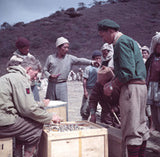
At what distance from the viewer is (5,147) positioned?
2.86m

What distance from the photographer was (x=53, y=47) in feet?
105

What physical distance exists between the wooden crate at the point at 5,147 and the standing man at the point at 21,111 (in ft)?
0.20

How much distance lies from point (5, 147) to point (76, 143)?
86 centimetres

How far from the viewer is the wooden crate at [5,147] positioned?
2850mm

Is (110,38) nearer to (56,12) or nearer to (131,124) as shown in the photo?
(131,124)

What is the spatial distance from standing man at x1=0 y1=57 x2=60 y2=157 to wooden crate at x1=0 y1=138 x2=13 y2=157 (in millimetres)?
61

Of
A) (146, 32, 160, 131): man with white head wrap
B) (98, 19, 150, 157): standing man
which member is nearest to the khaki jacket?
(98, 19, 150, 157): standing man

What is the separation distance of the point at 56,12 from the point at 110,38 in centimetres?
4702

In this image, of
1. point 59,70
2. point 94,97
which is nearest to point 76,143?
point 94,97

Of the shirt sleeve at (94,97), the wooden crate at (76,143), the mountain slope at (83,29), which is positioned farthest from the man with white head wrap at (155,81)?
the mountain slope at (83,29)

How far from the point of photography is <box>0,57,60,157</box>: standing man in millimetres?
2803

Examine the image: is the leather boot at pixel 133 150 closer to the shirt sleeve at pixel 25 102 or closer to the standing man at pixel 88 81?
the shirt sleeve at pixel 25 102

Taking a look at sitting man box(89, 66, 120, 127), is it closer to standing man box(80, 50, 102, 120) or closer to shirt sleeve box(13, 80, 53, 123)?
shirt sleeve box(13, 80, 53, 123)

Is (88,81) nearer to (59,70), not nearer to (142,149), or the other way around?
(59,70)
